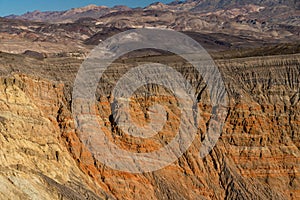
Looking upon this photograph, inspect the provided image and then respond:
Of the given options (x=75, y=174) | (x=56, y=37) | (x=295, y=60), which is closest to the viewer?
(x=75, y=174)

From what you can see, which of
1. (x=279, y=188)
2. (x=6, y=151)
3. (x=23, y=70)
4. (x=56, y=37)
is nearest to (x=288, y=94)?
(x=279, y=188)

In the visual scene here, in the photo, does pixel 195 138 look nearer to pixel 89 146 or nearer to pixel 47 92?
pixel 89 146

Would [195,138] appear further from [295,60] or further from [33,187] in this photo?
[33,187]

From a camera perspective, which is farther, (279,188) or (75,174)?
(279,188)

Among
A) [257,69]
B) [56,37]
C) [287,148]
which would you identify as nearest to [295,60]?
[257,69]

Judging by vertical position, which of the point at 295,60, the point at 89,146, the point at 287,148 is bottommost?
the point at 287,148

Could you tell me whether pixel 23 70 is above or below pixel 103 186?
above

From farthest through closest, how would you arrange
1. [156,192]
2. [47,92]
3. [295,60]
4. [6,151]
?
1. [295,60]
2. [47,92]
3. [156,192]
4. [6,151]
